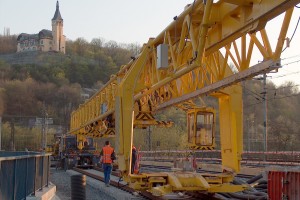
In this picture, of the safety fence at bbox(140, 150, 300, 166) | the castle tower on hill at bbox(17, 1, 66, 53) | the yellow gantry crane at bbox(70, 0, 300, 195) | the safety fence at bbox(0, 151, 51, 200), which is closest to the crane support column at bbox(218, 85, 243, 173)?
the yellow gantry crane at bbox(70, 0, 300, 195)

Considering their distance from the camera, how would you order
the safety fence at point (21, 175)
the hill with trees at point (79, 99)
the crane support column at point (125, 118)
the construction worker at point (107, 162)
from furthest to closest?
the hill with trees at point (79, 99) < the construction worker at point (107, 162) < the crane support column at point (125, 118) < the safety fence at point (21, 175)

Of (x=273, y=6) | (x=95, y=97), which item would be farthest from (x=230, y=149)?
(x=95, y=97)

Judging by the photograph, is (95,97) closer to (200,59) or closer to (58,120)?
(200,59)

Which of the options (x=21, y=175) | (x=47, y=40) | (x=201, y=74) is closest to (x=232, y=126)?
(x=201, y=74)

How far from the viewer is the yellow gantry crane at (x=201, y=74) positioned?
29.4ft

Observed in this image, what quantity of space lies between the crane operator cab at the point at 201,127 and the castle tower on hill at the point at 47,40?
139101 mm

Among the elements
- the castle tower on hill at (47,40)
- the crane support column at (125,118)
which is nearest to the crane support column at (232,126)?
the crane support column at (125,118)

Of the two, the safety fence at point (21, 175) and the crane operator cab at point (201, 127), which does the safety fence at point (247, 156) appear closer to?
the crane operator cab at point (201, 127)

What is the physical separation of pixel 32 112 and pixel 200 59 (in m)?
95.1

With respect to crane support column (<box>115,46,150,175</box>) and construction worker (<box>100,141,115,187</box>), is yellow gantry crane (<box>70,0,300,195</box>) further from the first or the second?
construction worker (<box>100,141,115,187</box>)

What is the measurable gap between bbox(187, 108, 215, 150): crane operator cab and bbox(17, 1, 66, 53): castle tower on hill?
13910 cm

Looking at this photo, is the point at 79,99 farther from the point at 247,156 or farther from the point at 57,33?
the point at 247,156

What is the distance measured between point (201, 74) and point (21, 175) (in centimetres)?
573

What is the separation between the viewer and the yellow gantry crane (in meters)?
8.95
